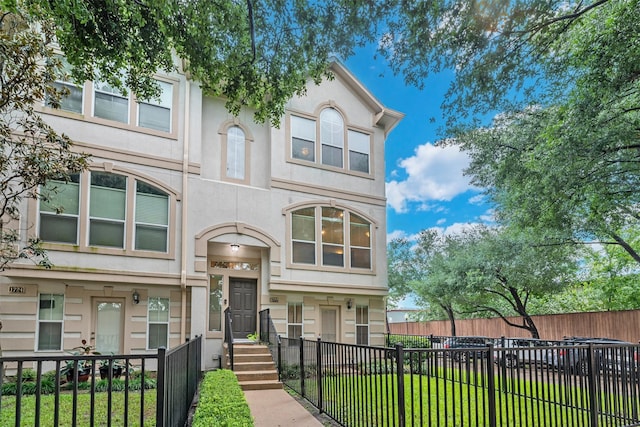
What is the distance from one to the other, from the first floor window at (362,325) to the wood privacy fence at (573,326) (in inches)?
310

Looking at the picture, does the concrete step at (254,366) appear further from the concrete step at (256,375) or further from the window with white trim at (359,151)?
the window with white trim at (359,151)

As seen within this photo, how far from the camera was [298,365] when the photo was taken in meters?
8.89

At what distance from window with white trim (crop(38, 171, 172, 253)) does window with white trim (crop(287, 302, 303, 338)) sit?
429 centimetres

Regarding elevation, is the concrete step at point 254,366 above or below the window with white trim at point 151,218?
below

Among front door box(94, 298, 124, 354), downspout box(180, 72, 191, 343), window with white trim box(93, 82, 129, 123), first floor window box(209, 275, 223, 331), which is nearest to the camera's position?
front door box(94, 298, 124, 354)

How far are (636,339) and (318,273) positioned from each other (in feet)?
35.3

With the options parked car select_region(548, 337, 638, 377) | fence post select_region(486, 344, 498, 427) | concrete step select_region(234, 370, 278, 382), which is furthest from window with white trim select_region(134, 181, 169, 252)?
parked car select_region(548, 337, 638, 377)

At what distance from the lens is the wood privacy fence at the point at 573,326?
14.5 meters

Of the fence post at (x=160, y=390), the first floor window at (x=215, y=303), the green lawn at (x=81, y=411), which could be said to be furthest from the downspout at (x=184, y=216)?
the fence post at (x=160, y=390)

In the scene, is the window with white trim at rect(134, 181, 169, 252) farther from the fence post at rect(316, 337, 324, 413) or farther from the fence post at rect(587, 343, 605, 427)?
the fence post at rect(587, 343, 605, 427)

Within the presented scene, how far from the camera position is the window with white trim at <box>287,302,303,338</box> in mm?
13398

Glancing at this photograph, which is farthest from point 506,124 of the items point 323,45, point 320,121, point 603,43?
point 323,45

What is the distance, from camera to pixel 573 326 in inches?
644

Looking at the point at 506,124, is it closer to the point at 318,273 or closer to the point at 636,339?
the point at 318,273
